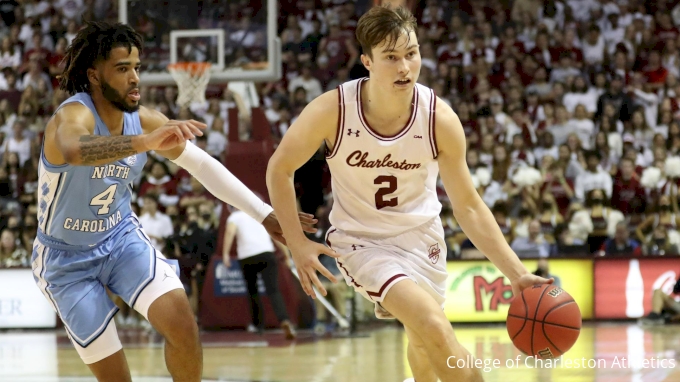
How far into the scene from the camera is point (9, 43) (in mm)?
17141

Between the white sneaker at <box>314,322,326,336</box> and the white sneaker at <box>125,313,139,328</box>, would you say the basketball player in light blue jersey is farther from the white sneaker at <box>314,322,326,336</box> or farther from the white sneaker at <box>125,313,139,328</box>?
the white sneaker at <box>125,313,139,328</box>

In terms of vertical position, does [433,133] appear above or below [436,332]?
above

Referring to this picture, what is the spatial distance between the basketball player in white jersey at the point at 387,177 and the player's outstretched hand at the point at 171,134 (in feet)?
2.18

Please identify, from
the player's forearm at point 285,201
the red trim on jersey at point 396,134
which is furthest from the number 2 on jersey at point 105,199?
the red trim on jersey at point 396,134

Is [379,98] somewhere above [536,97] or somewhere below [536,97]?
below

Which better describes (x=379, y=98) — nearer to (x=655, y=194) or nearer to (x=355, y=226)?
(x=355, y=226)

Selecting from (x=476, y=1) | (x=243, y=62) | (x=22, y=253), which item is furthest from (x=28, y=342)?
(x=476, y=1)

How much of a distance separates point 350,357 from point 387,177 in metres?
4.25

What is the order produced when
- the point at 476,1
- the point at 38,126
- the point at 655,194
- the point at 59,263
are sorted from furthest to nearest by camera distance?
the point at 476,1 → the point at 38,126 → the point at 655,194 → the point at 59,263

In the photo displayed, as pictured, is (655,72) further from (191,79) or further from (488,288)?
(191,79)

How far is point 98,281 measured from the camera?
4.36 m

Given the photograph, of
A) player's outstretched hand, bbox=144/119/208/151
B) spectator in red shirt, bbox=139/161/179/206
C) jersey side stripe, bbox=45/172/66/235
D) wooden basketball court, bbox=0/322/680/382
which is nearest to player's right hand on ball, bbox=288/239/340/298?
player's outstretched hand, bbox=144/119/208/151

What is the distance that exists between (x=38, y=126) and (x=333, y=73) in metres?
5.25

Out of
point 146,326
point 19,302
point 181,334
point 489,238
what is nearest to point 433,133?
point 489,238
